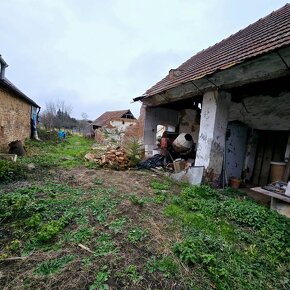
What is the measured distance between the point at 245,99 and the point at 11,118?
12.9 metres

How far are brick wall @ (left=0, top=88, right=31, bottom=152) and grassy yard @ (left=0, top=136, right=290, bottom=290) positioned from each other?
733 cm

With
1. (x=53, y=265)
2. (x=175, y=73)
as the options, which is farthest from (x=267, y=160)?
(x=53, y=265)

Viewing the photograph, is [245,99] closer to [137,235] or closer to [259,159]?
[259,159]

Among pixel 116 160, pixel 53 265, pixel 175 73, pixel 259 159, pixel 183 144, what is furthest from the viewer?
pixel 116 160

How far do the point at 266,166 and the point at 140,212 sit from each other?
265 inches

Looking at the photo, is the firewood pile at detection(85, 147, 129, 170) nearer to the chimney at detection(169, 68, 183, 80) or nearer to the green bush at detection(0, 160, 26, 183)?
the green bush at detection(0, 160, 26, 183)

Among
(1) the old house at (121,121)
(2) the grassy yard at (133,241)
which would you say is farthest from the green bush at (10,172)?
(1) the old house at (121,121)

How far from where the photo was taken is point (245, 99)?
725 centimetres

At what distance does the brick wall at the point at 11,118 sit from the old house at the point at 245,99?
25.2ft

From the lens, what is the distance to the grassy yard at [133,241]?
245 cm

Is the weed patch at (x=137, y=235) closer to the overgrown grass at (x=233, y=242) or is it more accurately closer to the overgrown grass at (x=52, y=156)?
the overgrown grass at (x=233, y=242)

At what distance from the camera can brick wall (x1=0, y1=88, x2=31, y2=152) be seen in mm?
11086

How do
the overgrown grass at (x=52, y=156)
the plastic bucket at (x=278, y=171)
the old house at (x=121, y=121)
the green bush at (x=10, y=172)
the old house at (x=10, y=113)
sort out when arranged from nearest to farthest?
the green bush at (x=10, y=172)
the plastic bucket at (x=278, y=171)
the overgrown grass at (x=52, y=156)
the old house at (x=10, y=113)
the old house at (x=121, y=121)

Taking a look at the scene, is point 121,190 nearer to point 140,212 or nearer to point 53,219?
point 140,212
